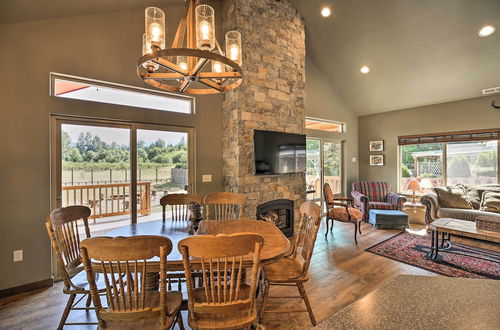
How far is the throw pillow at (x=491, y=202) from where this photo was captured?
4.19m

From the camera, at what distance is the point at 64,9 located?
2730 mm

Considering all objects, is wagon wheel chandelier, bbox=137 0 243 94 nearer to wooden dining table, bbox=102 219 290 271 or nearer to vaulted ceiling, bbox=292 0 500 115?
wooden dining table, bbox=102 219 290 271

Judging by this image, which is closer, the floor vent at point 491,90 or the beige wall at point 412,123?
the floor vent at point 491,90

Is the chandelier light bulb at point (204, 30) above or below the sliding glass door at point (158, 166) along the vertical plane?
above

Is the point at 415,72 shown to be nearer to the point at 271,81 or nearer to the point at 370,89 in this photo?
the point at 370,89

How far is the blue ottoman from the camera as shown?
476cm

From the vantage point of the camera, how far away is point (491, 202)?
4.25 metres

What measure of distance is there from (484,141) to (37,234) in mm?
7913

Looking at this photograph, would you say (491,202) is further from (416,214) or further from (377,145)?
(377,145)

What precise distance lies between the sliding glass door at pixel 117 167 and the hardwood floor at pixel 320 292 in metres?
1.03

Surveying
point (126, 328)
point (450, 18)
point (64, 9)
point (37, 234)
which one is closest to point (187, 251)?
Result: point (126, 328)

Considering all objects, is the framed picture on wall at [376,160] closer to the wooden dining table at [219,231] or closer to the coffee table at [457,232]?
the coffee table at [457,232]

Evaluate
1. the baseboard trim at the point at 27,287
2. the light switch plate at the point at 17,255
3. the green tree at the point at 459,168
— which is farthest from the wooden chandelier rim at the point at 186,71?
the green tree at the point at 459,168

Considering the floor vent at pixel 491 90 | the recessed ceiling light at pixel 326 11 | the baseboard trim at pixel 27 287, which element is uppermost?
the recessed ceiling light at pixel 326 11
